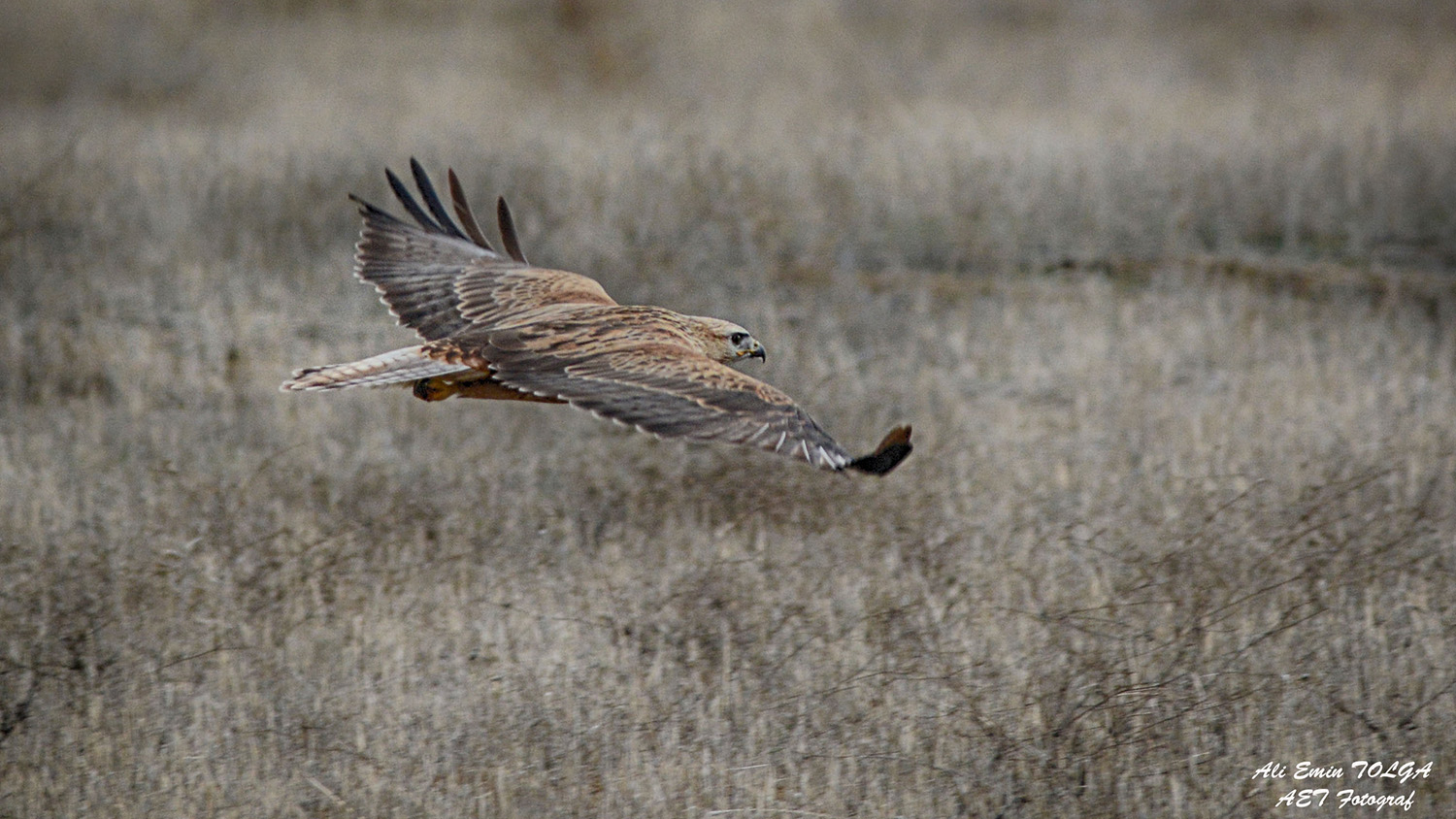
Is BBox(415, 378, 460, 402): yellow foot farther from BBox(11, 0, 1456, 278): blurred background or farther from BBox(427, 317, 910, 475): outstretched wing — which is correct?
BBox(11, 0, 1456, 278): blurred background

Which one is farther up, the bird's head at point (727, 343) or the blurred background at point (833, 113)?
the bird's head at point (727, 343)

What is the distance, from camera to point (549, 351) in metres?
5.83

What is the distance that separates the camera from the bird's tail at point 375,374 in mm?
Result: 5812

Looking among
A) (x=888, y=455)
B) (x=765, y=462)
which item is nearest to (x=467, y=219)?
(x=765, y=462)

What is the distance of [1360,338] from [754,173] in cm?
482

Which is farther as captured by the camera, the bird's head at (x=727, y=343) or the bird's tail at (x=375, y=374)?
the bird's head at (x=727, y=343)

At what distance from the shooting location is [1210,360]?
9.59 metres

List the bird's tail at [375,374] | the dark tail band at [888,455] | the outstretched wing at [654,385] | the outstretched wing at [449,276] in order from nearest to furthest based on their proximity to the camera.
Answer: the dark tail band at [888,455] < the outstretched wing at [654,385] < the bird's tail at [375,374] < the outstretched wing at [449,276]

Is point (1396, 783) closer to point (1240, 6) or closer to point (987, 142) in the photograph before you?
point (987, 142)

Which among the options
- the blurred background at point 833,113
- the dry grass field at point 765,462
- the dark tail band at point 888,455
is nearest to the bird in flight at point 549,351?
the dark tail band at point 888,455

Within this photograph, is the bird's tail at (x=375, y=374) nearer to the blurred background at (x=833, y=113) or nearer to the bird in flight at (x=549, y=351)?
the bird in flight at (x=549, y=351)

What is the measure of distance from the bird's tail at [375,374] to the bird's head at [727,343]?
1.05 m

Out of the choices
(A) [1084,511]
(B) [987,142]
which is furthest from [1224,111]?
(A) [1084,511]

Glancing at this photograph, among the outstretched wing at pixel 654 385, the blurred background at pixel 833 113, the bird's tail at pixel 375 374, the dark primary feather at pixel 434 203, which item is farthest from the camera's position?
the blurred background at pixel 833 113
